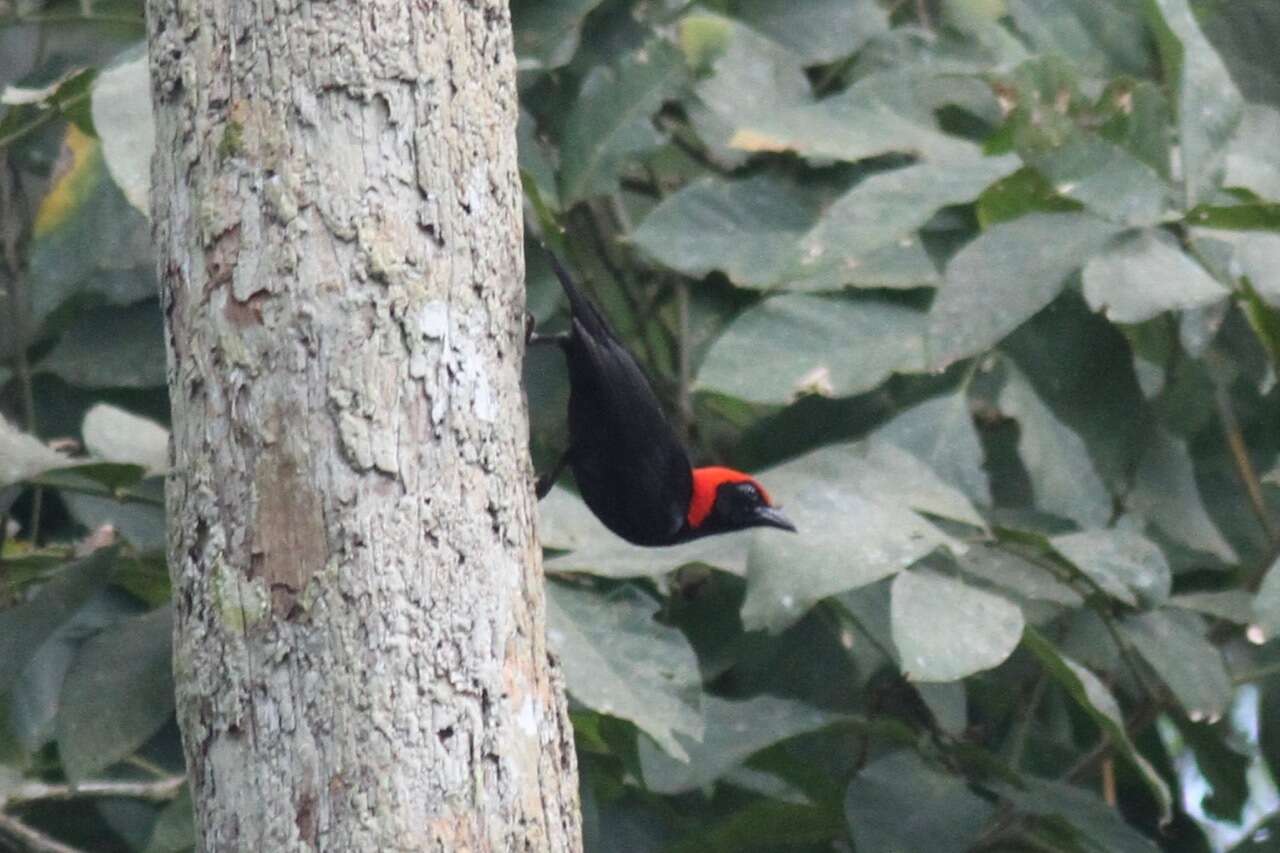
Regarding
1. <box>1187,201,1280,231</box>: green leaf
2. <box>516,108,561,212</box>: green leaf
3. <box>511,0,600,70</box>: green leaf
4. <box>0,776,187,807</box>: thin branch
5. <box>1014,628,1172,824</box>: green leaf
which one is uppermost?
<box>511,0,600,70</box>: green leaf

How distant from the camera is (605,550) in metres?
3.03

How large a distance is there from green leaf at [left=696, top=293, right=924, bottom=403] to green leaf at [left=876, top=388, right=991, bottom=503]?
9 centimetres

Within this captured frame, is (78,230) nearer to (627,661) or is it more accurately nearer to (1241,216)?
(627,661)

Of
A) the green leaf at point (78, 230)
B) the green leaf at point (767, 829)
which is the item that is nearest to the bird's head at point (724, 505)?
the green leaf at point (767, 829)

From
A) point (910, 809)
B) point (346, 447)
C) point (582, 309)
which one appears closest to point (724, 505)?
point (582, 309)

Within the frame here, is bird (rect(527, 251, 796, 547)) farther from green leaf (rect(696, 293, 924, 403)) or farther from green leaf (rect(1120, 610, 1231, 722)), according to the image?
green leaf (rect(1120, 610, 1231, 722))

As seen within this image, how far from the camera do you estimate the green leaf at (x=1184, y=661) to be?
3.11 meters

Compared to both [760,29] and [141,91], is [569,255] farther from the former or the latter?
[141,91]

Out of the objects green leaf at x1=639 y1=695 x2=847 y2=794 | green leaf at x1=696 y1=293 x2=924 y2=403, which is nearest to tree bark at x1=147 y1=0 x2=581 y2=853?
green leaf at x1=639 y1=695 x2=847 y2=794

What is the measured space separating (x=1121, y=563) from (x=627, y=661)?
0.80 metres

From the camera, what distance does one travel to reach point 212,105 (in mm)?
2283

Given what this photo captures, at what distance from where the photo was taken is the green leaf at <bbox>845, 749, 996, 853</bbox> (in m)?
3.10

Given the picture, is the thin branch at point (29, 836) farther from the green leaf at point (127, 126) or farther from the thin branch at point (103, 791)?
the green leaf at point (127, 126)

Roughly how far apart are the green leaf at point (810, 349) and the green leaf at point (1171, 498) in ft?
1.70
